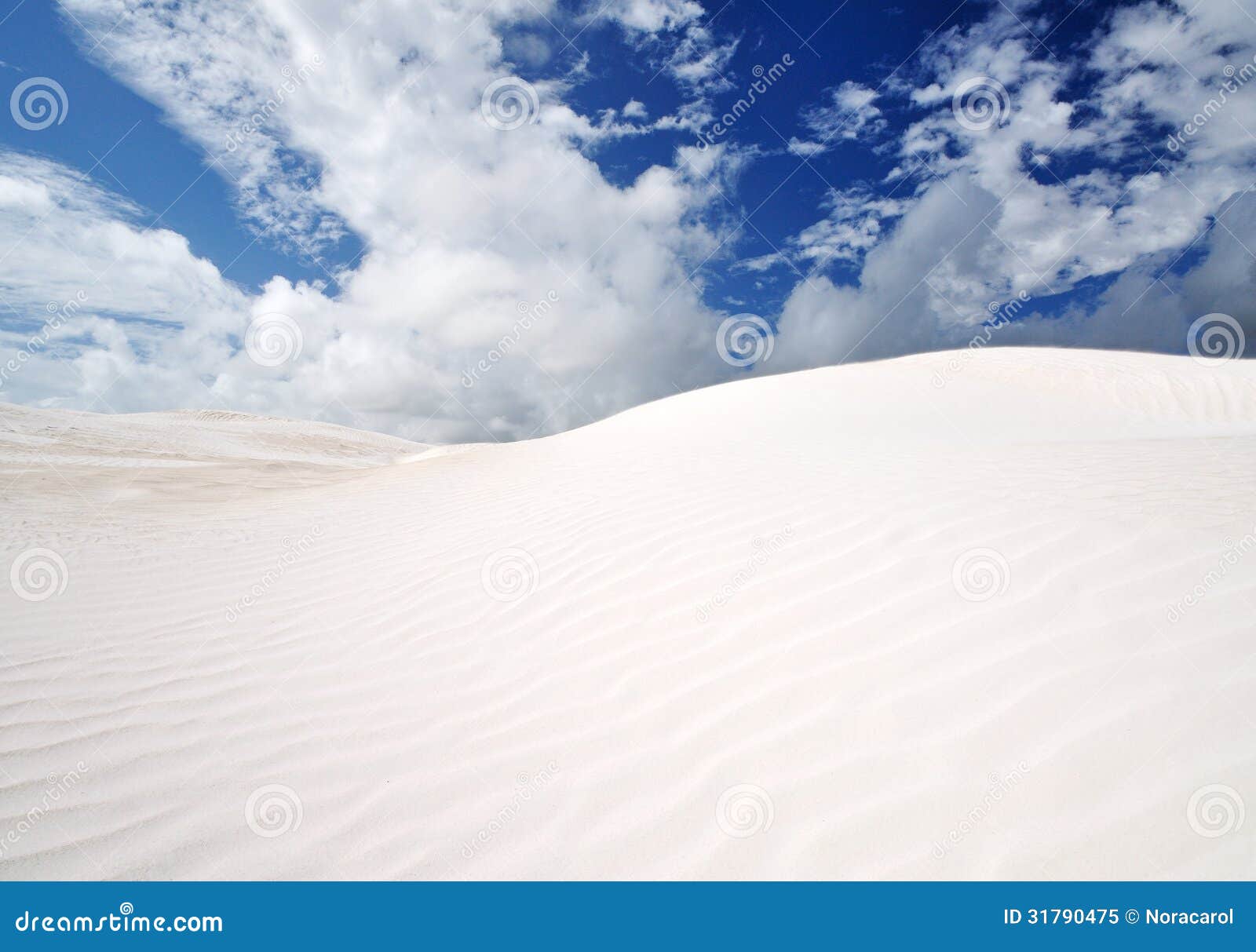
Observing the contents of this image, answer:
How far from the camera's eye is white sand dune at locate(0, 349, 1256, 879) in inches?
81.3

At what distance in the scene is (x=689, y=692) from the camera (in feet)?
9.11

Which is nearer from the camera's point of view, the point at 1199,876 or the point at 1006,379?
the point at 1199,876

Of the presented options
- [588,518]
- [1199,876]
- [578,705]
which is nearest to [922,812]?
[1199,876]

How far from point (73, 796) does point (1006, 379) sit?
1662 centimetres

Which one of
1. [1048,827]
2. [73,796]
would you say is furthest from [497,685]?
[1048,827]

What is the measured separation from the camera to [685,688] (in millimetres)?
2811

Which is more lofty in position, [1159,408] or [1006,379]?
[1006,379]

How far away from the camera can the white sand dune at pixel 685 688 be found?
6.77 ft

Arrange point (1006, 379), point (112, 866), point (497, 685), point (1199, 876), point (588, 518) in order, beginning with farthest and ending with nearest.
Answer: point (1006, 379), point (588, 518), point (497, 685), point (112, 866), point (1199, 876)
